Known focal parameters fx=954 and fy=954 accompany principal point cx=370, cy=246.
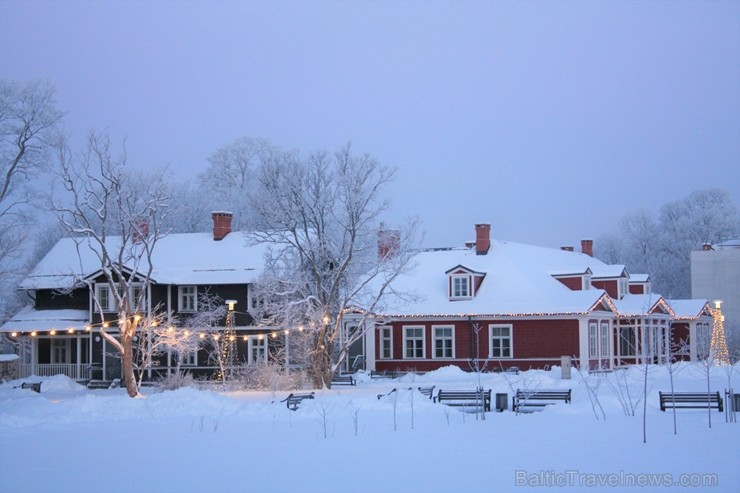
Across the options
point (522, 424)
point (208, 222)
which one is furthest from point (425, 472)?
point (208, 222)

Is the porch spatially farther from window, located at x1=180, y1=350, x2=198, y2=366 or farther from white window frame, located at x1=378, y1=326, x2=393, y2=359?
white window frame, located at x1=378, y1=326, x2=393, y2=359

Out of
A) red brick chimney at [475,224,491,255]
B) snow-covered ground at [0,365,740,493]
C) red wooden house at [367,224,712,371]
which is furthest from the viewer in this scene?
red brick chimney at [475,224,491,255]

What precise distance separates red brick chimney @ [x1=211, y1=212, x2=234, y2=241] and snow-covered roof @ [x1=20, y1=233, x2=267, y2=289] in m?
0.30

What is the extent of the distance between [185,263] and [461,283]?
41.4 feet

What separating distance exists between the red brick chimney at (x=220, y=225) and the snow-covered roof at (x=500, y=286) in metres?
8.60

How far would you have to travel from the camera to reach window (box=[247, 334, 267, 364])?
4141 cm

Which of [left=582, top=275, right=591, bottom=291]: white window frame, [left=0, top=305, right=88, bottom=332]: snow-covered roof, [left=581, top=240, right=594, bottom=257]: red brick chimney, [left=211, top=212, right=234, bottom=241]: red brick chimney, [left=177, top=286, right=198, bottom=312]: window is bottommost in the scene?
[left=0, top=305, right=88, bottom=332]: snow-covered roof

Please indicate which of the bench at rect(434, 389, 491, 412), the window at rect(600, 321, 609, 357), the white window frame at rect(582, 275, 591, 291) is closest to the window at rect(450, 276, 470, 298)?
the white window frame at rect(582, 275, 591, 291)

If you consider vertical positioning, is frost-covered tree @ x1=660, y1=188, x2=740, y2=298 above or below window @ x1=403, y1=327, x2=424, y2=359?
above

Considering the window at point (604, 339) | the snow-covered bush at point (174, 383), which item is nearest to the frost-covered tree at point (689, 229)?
the window at point (604, 339)

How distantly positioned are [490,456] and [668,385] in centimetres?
1880

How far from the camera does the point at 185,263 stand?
4319 cm

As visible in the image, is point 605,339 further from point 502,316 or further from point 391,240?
point 391,240

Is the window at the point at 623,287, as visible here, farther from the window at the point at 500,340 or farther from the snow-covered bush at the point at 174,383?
the snow-covered bush at the point at 174,383
